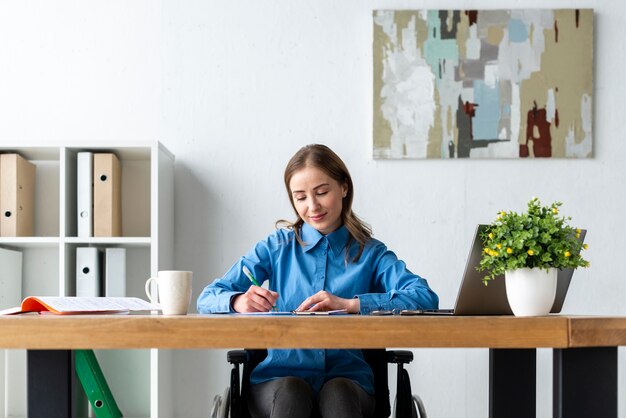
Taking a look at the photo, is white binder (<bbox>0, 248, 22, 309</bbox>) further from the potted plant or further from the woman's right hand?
the potted plant

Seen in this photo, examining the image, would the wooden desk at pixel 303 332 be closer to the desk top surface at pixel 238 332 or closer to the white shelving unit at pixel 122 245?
the desk top surface at pixel 238 332

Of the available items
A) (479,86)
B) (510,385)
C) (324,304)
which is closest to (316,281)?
(324,304)

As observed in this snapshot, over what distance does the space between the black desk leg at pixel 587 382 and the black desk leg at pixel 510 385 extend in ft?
1.71

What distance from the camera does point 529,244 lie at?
1.61 meters

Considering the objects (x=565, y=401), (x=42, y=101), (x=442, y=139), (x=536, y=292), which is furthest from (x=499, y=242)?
(x=42, y=101)

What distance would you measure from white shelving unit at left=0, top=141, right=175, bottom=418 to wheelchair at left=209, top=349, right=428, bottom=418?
40.3 inches

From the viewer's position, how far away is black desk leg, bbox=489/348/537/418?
1.96 m

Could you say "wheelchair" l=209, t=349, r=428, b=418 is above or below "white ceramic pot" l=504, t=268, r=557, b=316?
below

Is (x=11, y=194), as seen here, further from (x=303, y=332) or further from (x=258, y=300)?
(x=303, y=332)

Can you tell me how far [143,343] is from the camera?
53.2 inches

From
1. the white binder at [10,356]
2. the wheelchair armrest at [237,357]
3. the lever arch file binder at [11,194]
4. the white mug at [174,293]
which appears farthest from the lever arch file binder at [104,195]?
the white mug at [174,293]

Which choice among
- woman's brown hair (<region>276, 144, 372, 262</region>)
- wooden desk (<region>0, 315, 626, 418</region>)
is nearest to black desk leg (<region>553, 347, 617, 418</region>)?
wooden desk (<region>0, 315, 626, 418</region>)

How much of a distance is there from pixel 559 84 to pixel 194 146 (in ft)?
4.76

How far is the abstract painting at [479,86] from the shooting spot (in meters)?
3.38
